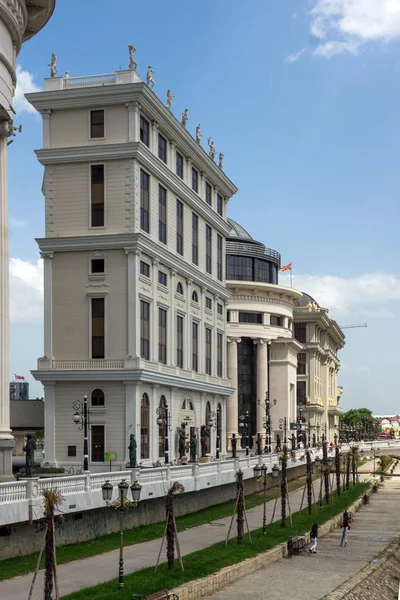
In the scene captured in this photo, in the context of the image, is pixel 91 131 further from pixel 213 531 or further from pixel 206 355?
pixel 213 531

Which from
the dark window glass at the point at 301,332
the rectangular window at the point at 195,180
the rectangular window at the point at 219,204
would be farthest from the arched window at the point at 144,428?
the dark window glass at the point at 301,332

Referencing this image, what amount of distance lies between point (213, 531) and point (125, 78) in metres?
34.5

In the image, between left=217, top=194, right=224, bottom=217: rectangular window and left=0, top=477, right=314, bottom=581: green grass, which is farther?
left=217, top=194, right=224, bottom=217: rectangular window

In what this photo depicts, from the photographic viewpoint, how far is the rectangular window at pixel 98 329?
69.4m

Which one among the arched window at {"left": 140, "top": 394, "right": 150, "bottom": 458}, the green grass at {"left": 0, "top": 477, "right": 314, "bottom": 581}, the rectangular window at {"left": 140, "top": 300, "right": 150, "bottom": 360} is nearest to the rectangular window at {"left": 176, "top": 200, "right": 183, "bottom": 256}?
the rectangular window at {"left": 140, "top": 300, "right": 150, "bottom": 360}

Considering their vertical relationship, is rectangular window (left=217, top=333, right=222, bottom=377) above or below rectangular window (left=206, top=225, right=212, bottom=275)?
below

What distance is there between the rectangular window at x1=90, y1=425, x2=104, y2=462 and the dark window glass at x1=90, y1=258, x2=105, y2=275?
36.3 feet

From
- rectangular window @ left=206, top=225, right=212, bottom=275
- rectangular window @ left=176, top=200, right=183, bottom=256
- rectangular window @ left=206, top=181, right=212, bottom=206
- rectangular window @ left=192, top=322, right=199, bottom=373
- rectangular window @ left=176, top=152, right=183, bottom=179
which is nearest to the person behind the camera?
rectangular window @ left=176, top=200, right=183, bottom=256

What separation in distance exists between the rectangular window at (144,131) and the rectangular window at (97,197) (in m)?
3.91

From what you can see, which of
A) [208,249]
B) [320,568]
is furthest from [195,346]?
[320,568]

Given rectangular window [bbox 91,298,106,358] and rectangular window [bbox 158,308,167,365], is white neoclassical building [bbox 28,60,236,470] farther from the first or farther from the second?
rectangular window [bbox 158,308,167,365]

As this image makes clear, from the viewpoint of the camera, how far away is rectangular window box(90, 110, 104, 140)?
7012 cm

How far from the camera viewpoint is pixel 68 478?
133 feet

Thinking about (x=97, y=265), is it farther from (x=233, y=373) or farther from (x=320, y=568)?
(x=233, y=373)
